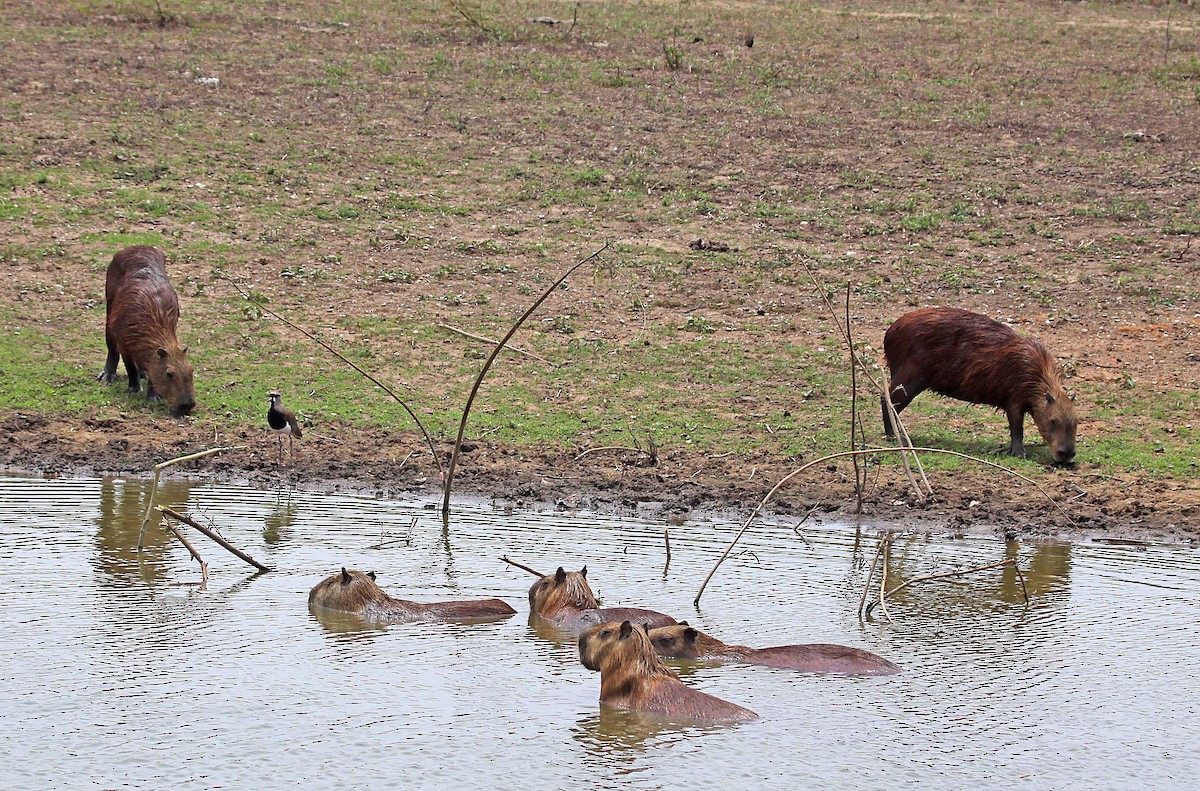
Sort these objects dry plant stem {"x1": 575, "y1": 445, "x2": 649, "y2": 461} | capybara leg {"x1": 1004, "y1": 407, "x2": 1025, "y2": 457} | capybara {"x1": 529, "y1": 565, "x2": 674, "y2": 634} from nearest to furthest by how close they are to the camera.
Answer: capybara {"x1": 529, "y1": 565, "x2": 674, "y2": 634} → dry plant stem {"x1": 575, "y1": 445, "x2": 649, "y2": 461} → capybara leg {"x1": 1004, "y1": 407, "x2": 1025, "y2": 457}

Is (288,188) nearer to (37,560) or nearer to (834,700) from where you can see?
(37,560)

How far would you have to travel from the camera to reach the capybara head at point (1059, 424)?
35.2ft

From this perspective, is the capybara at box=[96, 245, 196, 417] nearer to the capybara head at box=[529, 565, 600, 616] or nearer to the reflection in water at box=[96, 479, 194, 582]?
the reflection in water at box=[96, 479, 194, 582]

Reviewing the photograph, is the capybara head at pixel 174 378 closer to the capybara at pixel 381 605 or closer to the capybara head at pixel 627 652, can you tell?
the capybara at pixel 381 605

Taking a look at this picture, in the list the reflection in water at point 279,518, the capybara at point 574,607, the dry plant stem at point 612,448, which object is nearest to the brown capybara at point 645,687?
the capybara at point 574,607

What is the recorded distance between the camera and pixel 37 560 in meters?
7.99

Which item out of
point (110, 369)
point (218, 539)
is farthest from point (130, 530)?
point (110, 369)

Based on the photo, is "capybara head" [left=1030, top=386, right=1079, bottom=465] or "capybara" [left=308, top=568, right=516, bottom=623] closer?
"capybara" [left=308, top=568, right=516, bottom=623]

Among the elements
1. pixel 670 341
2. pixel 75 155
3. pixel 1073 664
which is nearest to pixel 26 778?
pixel 1073 664

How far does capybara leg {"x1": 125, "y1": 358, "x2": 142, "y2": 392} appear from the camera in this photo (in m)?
11.7

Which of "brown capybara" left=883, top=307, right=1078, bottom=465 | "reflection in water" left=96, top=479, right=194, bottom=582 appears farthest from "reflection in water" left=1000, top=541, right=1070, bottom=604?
"reflection in water" left=96, top=479, right=194, bottom=582

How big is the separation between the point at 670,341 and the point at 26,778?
8.61 m

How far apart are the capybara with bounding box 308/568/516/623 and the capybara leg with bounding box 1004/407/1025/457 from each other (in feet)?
16.7

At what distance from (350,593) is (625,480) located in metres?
3.35
